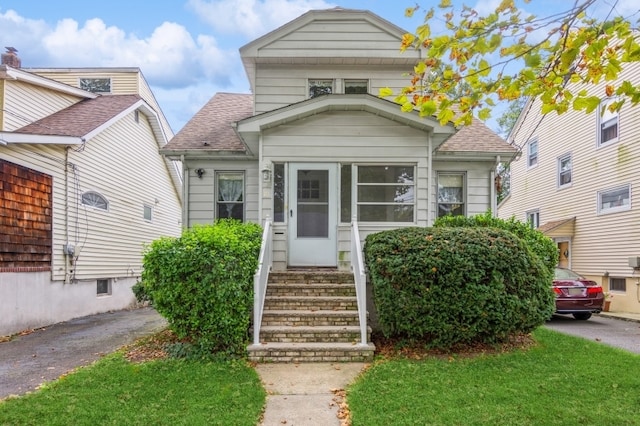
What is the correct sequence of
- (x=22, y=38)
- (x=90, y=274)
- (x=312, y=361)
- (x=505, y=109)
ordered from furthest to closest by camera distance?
(x=505, y=109), (x=22, y=38), (x=90, y=274), (x=312, y=361)

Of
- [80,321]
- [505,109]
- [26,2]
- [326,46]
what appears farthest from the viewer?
[505,109]

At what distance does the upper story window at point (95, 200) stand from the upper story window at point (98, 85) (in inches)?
223

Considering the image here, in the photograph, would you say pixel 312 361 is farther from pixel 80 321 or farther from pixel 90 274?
pixel 90 274

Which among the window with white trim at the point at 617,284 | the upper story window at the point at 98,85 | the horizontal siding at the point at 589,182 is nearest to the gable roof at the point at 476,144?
the horizontal siding at the point at 589,182

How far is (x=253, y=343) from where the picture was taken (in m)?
6.02

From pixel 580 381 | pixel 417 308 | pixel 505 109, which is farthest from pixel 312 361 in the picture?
pixel 505 109

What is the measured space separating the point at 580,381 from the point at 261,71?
8132 millimetres

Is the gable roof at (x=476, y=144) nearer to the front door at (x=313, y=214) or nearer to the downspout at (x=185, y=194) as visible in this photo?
the front door at (x=313, y=214)

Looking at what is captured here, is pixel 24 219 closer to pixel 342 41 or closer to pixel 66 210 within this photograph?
pixel 66 210

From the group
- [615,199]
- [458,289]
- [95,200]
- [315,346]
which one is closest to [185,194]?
Answer: [95,200]

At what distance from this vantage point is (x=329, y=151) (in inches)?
329

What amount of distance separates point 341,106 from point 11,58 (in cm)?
1040

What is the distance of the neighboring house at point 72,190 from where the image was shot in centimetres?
841

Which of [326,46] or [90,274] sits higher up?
[326,46]
